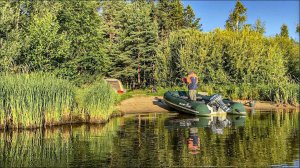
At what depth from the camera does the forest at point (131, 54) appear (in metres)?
25.4

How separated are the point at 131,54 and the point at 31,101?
23051mm

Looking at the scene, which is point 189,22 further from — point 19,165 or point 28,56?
point 19,165

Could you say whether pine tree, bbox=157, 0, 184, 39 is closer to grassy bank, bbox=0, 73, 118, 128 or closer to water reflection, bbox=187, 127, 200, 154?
grassy bank, bbox=0, 73, 118, 128

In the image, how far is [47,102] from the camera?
1753 centimetres

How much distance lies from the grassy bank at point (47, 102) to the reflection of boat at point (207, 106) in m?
5.68

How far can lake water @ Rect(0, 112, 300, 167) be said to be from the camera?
10883 millimetres

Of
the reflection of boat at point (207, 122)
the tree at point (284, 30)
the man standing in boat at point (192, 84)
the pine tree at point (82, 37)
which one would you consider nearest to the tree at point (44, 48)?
the pine tree at point (82, 37)

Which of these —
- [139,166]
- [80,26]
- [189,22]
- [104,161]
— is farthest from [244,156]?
[189,22]

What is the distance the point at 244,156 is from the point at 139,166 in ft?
11.0

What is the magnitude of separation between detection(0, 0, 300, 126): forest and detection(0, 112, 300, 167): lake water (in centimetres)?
294

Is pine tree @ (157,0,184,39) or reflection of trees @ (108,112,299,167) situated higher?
pine tree @ (157,0,184,39)

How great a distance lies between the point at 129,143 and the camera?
45.4 feet

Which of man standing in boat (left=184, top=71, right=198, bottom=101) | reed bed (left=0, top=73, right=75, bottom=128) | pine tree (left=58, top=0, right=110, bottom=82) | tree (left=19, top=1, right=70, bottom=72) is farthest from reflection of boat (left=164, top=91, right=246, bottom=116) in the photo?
tree (left=19, top=1, right=70, bottom=72)

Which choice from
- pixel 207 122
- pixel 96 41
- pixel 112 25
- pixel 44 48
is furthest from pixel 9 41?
pixel 112 25
